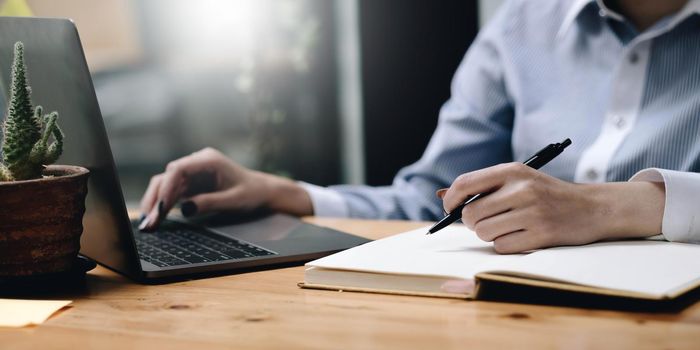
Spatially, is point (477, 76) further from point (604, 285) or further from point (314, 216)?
point (604, 285)

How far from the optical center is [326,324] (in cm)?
59

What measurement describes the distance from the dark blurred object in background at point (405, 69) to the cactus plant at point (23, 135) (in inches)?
64.9

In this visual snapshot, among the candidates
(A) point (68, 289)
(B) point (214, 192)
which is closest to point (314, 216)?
(B) point (214, 192)

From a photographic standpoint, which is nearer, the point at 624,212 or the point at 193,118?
the point at 624,212

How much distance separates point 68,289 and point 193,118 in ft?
7.60

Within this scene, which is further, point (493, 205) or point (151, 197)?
point (151, 197)

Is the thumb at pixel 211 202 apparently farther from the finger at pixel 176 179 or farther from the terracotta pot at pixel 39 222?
the terracotta pot at pixel 39 222

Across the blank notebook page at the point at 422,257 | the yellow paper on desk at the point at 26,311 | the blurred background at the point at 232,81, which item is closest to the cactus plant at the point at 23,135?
the yellow paper on desk at the point at 26,311

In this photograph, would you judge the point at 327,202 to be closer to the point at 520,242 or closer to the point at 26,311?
the point at 520,242

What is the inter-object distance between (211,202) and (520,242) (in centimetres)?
57

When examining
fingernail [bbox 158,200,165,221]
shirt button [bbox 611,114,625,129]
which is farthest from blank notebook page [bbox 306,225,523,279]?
shirt button [bbox 611,114,625,129]

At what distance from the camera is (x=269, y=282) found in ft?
2.47

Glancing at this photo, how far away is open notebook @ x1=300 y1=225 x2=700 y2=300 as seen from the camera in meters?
0.60

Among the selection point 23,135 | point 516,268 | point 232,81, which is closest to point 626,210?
point 516,268
